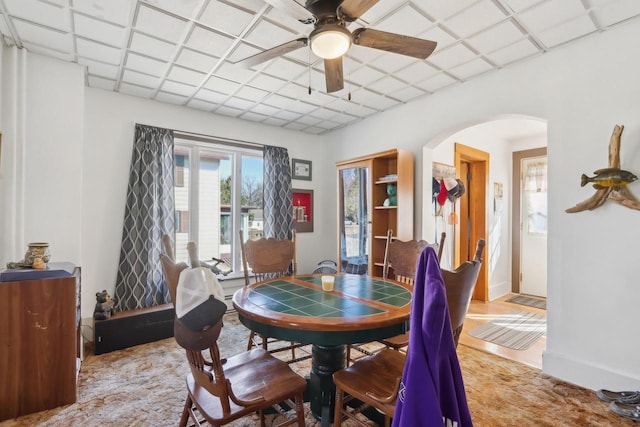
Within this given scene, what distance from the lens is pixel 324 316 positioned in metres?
1.49

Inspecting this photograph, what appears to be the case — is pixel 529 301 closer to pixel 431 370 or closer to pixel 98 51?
pixel 431 370

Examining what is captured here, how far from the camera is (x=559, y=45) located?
7.84 ft

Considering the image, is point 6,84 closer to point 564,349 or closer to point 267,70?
point 267,70

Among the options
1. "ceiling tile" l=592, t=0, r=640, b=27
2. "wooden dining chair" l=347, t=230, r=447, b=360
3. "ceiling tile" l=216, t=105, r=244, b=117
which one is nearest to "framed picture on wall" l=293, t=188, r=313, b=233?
"ceiling tile" l=216, t=105, r=244, b=117

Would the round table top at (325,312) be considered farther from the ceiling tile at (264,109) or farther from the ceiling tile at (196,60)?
the ceiling tile at (264,109)

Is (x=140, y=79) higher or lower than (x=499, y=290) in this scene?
higher

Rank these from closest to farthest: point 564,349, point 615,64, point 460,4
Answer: point 460,4
point 615,64
point 564,349

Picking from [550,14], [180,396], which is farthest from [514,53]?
[180,396]

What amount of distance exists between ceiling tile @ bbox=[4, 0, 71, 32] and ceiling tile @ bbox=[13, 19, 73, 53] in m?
0.08

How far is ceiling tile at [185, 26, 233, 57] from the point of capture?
2.23 meters

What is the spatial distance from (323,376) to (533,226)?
180 inches

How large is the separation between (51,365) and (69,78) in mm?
2319

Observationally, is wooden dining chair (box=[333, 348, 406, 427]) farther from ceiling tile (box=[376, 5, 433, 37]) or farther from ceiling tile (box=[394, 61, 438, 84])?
ceiling tile (box=[394, 61, 438, 84])

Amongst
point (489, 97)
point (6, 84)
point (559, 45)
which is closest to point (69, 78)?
point (6, 84)
